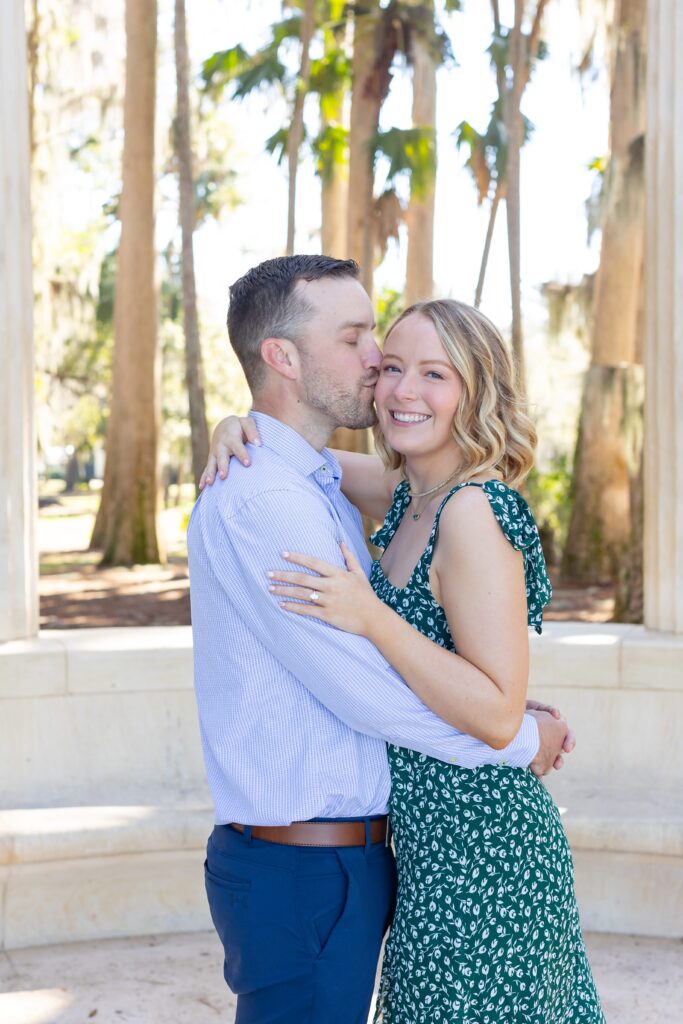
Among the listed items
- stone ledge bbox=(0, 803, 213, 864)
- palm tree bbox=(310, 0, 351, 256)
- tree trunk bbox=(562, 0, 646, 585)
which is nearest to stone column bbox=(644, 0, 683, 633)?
stone ledge bbox=(0, 803, 213, 864)

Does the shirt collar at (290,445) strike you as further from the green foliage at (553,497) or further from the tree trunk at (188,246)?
the green foliage at (553,497)

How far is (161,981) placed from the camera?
393cm

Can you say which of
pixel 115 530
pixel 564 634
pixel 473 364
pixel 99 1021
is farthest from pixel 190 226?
pixel 473 364

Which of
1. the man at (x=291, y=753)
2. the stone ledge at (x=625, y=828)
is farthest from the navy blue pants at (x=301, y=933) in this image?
the stone ledge at (x=625, y=828)

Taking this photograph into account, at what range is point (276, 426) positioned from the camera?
2246 millimetres

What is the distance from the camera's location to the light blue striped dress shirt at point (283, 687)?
6.50ft

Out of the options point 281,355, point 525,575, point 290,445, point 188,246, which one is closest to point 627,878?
point 525,575

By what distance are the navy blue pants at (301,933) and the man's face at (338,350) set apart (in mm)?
822

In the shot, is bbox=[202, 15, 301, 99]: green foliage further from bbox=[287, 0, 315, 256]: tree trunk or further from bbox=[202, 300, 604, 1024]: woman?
bbox=[202, 300, 604, 1024]: woman

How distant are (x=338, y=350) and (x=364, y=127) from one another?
12.4 meters

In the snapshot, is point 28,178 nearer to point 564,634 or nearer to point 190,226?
point 564,634

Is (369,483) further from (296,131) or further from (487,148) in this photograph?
(487,148)

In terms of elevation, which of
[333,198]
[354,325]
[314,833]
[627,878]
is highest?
[333,198]

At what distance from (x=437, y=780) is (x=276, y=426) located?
2.40 ft
